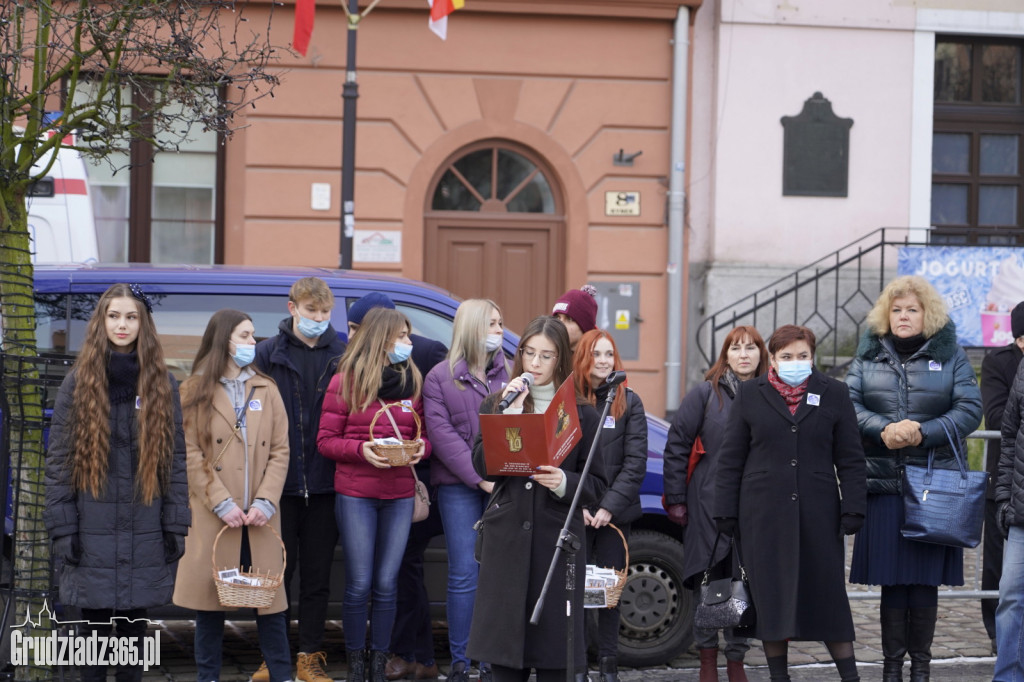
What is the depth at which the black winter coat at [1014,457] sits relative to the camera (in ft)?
18.4

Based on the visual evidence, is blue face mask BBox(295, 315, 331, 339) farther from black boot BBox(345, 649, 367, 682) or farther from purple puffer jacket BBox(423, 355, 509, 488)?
black boot BBox(345, 649, 367, 682)

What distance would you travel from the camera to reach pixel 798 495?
5.73 metres

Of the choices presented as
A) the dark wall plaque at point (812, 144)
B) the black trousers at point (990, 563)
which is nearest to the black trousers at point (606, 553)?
the black trousers at point (990, 563)

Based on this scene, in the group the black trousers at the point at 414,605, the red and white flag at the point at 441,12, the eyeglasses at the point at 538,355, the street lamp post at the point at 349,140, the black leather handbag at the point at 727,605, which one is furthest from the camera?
the red and white flag at the point at 441,12

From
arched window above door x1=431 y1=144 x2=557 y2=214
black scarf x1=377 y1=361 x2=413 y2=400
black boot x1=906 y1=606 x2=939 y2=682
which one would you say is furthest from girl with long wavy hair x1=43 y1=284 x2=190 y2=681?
arched window above door x1=431 y1=144 x2=557 y2=214

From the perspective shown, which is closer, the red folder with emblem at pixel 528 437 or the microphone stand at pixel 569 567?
the red folder with emblem at pixel 528 437

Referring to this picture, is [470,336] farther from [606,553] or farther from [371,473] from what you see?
[606,553]

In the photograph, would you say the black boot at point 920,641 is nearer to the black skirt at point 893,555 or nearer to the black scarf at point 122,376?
the black skirt at point 893,555

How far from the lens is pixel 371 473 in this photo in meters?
6.09

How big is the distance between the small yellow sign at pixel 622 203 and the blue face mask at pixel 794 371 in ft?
27.4

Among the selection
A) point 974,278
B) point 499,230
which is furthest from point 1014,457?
point 499,230

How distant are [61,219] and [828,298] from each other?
27.5 ft

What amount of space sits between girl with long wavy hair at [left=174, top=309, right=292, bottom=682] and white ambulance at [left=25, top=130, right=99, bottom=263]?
3324 millimetres

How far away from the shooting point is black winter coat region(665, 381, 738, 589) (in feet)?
20.3
